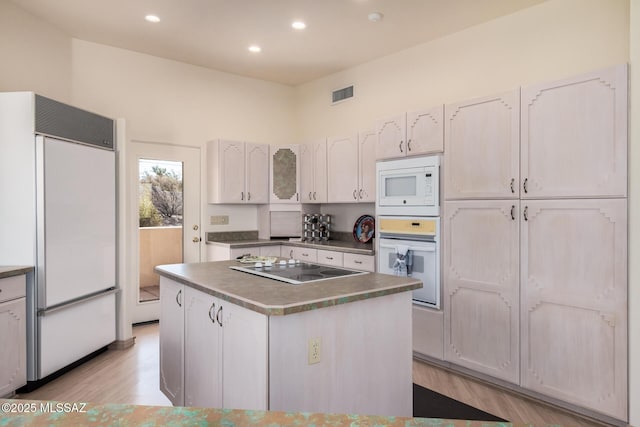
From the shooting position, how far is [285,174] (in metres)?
5.35

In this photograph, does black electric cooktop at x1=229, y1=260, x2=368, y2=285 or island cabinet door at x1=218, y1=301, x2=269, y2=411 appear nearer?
island cabinet door at x1=218, y1=301, x2=269, y2=411

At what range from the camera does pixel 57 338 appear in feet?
10.6

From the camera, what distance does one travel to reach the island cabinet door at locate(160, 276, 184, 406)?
96.7 inches

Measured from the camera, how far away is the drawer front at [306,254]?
479cm

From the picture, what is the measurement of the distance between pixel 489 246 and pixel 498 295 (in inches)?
14.2

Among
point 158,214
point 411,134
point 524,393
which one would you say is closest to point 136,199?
point 158,214

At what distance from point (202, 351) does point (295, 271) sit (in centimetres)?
70

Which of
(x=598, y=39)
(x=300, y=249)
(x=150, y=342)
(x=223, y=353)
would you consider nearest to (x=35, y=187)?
(x=150, y=342)

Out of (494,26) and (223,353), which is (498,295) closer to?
(223,353)

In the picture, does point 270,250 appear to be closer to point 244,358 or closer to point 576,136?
point 244,358

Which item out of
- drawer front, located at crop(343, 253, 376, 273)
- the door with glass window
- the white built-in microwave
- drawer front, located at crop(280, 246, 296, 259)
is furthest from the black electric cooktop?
the door with glass window

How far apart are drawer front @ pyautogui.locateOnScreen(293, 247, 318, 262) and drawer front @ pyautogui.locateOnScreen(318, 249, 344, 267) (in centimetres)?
9

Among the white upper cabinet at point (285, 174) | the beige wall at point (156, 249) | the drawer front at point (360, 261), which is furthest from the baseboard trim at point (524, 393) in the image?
the beige wall at point (156, 249)

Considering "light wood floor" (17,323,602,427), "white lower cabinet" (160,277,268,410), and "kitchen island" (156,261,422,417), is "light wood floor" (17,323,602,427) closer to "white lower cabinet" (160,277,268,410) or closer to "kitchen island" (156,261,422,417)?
"white lower cabinet" (160,277,268,410)
